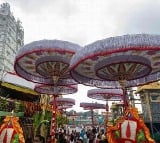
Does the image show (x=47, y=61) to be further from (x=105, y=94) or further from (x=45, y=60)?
(x=105, y=94)

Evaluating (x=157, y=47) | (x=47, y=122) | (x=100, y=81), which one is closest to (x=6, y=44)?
(x=47, y=122)

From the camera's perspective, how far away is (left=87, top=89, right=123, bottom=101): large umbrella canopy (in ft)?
73.8

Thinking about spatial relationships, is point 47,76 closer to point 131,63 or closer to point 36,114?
point 36,114

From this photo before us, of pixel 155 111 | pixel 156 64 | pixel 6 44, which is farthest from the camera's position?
pixel 6 44

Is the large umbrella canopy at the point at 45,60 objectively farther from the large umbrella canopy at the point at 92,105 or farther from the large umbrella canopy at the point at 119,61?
the large umbrella canopy at the point at 92,105

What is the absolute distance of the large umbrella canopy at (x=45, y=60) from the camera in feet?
35.6

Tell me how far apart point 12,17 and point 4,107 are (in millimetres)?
51208

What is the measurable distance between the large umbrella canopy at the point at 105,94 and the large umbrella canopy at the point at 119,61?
390 inches

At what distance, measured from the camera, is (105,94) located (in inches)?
901

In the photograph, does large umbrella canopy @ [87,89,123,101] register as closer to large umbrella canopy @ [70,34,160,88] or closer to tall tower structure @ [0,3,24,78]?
large umbrella canopy @ [70,34,160,88]

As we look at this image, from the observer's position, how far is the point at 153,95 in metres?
17.9

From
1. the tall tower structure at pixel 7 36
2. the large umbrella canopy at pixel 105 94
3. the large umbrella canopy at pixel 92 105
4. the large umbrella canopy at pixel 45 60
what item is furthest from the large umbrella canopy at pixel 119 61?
the tall tower structure at pixel 7 36

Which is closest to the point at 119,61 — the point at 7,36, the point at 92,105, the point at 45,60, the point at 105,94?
the point at 45,60

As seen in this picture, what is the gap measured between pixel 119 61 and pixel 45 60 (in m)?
3.72
